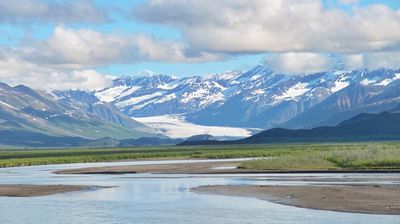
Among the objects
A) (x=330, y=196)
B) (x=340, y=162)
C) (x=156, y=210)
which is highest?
(x=340, y=162)

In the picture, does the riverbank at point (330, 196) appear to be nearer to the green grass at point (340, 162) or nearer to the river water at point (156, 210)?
the river water at point (156, 210)

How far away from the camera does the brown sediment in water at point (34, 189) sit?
89.0 metres

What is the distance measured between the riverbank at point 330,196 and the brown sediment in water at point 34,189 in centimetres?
1400

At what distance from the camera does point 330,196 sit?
7675 centimetres

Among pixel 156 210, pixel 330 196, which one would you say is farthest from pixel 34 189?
pixel 330 196

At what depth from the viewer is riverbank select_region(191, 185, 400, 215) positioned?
221 ft

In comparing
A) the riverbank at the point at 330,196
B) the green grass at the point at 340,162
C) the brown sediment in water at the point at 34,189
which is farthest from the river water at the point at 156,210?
the green grass at the point at 340,162

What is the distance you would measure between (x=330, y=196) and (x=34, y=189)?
112 feet

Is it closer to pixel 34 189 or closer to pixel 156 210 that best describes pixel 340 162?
pixel 34 189

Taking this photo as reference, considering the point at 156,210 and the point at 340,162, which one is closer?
the point at 156,210

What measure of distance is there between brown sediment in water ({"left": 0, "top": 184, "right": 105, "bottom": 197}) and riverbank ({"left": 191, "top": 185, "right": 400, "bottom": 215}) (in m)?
14.0

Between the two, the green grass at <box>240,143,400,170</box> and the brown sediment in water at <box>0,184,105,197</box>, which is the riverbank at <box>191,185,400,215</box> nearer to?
the brown sediment in water at <box>0,184,105,197</box>

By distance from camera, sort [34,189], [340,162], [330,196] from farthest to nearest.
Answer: [340,162] → [34,189] → [330,196]

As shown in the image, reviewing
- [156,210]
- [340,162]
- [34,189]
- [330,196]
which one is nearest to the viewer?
[156,210]
